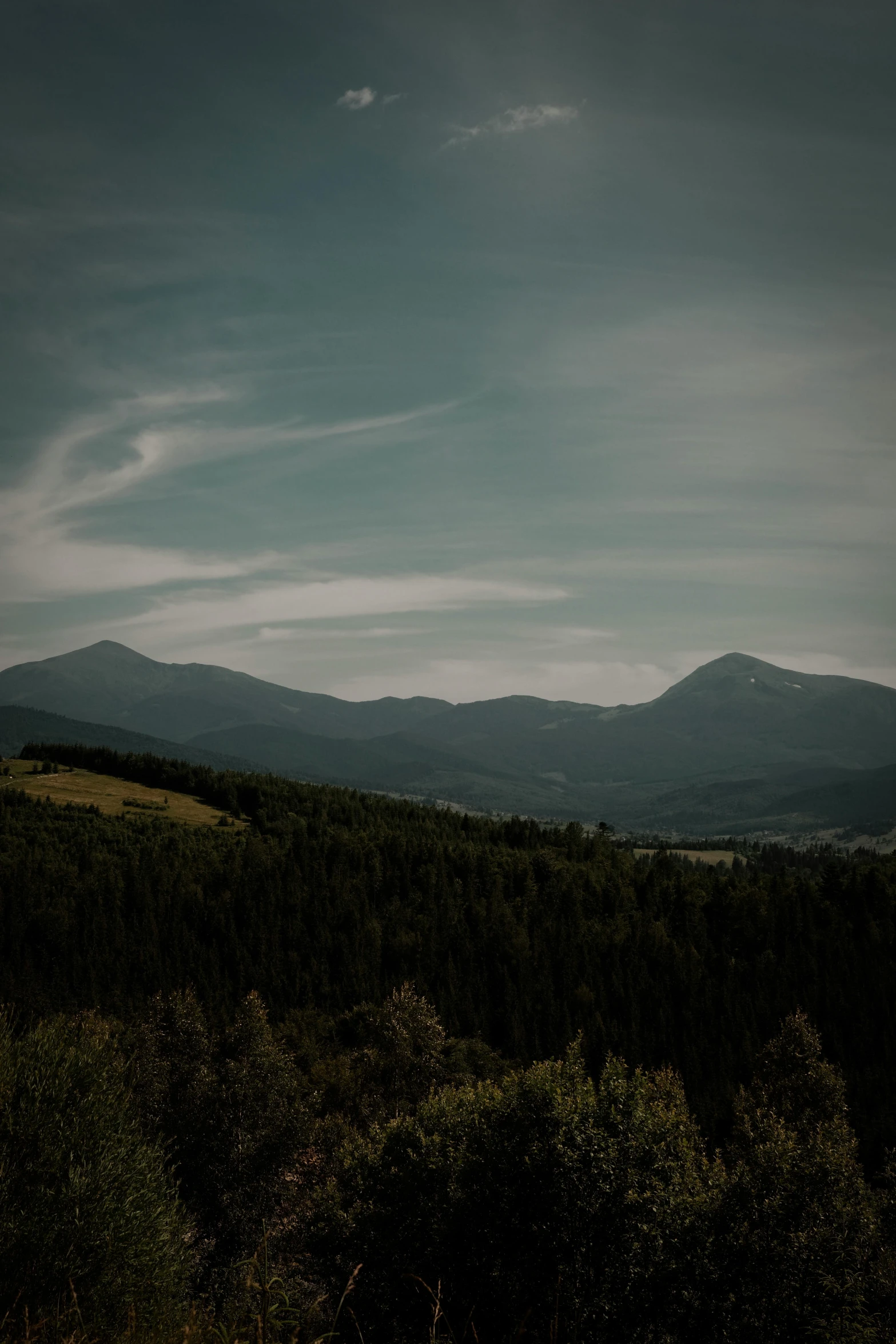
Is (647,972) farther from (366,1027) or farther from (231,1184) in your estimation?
(231,1184)

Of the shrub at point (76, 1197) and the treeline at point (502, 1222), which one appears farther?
the treeline at point (502, 1222)

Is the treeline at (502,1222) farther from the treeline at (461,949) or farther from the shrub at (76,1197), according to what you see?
the treeline at (461,949)

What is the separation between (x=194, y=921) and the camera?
158500 millimetres

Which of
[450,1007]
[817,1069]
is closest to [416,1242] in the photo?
[817,1069]

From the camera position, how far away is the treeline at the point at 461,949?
14012 centimetres

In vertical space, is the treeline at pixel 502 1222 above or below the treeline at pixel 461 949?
above

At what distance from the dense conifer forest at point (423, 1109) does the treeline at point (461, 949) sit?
70 centimetres

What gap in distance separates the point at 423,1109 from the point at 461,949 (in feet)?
385

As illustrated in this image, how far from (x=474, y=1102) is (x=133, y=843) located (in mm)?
152146

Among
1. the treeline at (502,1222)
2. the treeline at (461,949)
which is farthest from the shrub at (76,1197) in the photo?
the treeline at (461,949)

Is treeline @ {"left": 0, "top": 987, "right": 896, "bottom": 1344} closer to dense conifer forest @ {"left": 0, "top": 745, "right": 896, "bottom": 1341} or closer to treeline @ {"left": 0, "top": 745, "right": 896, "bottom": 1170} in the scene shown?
dense conifer forest @ {"left": 0, "top": 745, "right": 896, "bottom": 1341}

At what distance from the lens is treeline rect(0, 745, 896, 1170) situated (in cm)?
14012

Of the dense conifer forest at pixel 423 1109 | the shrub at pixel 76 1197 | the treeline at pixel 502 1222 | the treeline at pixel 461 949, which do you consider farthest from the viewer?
the treeline at pixel 461 949

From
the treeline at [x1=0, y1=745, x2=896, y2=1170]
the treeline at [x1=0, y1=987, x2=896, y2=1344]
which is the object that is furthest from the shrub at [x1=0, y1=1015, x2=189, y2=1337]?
the treeline at [x1=0, y1=745, x2=896, y2=1170]
